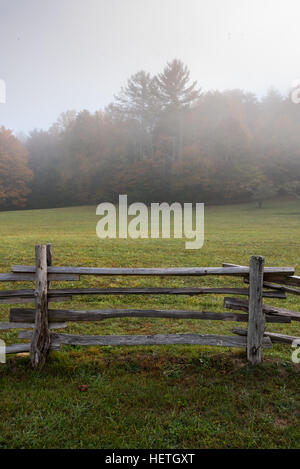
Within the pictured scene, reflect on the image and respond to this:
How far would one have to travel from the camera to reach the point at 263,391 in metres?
3.99

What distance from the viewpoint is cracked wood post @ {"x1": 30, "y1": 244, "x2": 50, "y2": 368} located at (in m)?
4.39

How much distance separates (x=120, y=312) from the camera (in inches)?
183

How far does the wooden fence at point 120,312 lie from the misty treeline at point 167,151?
125ft

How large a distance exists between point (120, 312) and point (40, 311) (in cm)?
113

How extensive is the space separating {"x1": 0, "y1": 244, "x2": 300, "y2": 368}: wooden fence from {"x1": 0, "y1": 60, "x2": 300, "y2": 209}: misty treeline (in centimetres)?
3816

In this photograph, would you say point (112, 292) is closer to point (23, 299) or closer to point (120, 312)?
point (120, 312)

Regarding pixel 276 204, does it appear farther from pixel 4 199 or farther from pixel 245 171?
pixel 4 199

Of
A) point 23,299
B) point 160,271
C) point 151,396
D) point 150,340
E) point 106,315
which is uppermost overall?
point 160,271

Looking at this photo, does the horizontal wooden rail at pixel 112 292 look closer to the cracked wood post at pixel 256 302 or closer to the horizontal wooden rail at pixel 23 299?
the horizontal wooden rail at pixel 23 299

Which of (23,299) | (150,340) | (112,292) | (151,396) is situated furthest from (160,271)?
(23,299)

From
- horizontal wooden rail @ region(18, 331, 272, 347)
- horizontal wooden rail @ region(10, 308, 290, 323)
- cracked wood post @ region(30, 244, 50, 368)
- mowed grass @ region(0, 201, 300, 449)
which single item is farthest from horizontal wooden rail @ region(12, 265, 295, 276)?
mowed grass @ region(0, 201, 300, 449)

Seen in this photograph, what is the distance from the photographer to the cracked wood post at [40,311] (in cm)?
439

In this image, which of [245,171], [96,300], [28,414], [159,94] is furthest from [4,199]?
[28,414]
